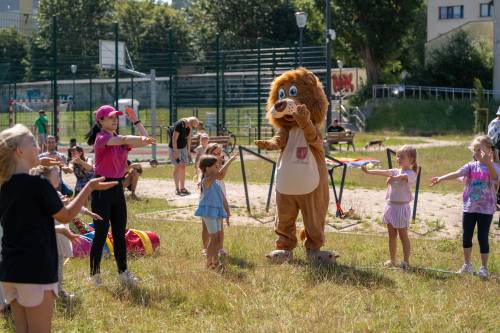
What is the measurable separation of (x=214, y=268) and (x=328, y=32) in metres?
20.6

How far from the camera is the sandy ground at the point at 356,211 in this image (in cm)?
1143

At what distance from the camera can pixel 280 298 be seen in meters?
6.83

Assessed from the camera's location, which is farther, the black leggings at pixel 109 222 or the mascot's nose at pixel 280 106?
the mascot's nose at pixel 280 106

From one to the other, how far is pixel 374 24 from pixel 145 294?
43457 millimetres

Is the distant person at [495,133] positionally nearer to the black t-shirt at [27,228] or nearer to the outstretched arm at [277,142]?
the outstretched arm at [277,142]

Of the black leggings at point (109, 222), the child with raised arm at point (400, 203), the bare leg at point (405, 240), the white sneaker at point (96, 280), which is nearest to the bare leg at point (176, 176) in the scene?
the child with raised arm at point (400, 203)

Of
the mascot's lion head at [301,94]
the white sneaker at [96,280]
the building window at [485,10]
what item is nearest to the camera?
the white sneaker at [96,280]

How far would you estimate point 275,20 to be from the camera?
205 feet

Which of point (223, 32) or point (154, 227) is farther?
point (223, 32)

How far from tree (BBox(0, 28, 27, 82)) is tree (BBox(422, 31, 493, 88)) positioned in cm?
2528

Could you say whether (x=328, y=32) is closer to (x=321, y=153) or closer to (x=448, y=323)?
(x=321, y=153)

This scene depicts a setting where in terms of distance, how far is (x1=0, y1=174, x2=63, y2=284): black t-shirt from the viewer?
482 centimetres

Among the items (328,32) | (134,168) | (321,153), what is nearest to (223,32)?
(328,32)

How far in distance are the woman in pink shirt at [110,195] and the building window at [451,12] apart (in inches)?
2480
